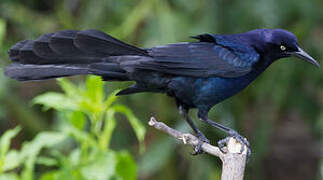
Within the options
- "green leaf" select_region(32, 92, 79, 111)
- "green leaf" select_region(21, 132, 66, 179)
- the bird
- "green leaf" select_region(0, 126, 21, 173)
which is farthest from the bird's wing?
"green leaf" select_region(0, 126, 21, 173)

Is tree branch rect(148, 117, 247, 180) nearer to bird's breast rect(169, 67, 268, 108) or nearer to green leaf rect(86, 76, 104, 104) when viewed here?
bird's breast rect(169, 67, 268, 108)

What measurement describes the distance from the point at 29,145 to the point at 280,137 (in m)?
3.88

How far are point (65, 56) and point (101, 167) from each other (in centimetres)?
54

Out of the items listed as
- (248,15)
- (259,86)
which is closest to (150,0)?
(248,15)

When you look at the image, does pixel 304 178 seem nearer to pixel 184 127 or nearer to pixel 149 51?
pixel 184 127

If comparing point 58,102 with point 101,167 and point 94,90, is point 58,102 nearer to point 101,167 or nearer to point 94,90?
point 94,90

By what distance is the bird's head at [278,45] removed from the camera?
9.51ft

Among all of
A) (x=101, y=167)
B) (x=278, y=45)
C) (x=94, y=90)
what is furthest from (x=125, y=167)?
(x=278, y=45)

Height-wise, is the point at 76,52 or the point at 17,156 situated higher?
the point at 76,52

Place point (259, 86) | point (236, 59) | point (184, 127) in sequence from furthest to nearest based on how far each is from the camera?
point (259, 86)
point (184, 127)
point (236, 59)

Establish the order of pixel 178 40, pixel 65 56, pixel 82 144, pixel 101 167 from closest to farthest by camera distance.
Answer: pixel 65 56 → pixel 101 167 → pixel 82 144 → pixel 178 40

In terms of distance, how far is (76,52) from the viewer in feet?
9.04

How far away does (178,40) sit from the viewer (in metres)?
4.48

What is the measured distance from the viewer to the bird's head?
290 cm
